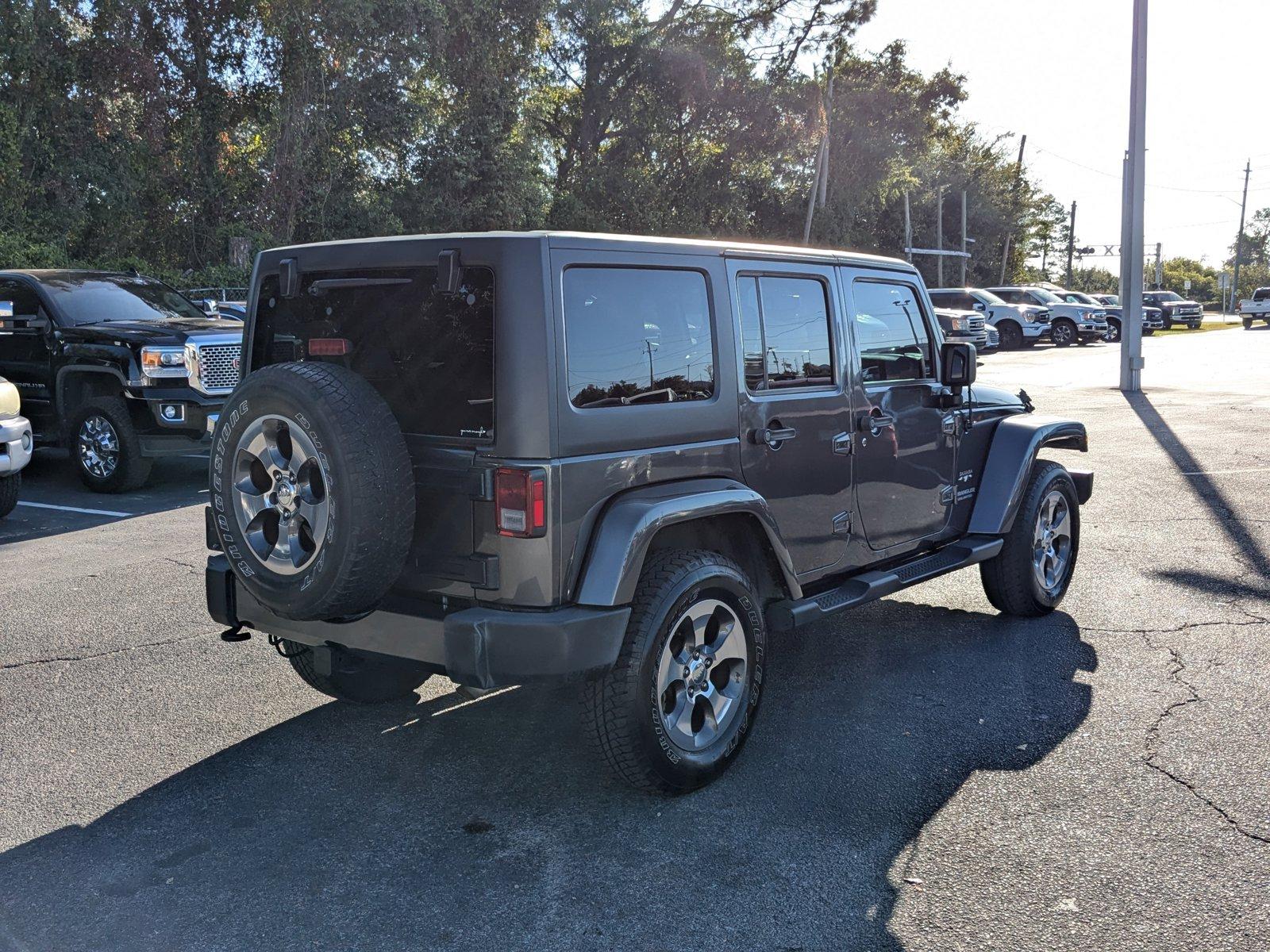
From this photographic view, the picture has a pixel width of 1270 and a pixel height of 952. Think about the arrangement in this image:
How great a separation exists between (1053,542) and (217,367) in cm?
723

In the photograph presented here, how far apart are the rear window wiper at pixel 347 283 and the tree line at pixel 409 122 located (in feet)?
54.8

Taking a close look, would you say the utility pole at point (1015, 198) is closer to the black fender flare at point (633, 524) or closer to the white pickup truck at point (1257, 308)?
the white pickup truck at point (1257, 308)

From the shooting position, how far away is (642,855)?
3506mm

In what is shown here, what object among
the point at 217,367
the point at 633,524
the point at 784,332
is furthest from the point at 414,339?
the point at 217,367

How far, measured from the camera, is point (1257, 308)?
162ft

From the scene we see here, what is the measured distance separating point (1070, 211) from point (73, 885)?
9217cm

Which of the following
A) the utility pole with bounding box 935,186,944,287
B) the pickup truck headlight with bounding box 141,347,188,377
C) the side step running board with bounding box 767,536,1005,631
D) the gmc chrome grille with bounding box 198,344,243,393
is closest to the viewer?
the side step running board with bounding box 767,536,1005,631

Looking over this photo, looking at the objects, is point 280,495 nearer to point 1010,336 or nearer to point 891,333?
point 891,333

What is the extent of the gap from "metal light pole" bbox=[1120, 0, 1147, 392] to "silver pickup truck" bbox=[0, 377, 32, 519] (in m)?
16.6

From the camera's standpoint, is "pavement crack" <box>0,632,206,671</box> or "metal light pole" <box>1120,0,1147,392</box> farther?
"metal light pole" <box>1120,0,1147,392</box>

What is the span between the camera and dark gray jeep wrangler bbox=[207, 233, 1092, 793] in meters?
3.51

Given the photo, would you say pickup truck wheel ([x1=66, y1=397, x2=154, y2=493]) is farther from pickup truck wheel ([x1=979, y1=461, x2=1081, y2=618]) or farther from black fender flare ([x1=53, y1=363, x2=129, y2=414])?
pickup truck wheel ([x1=979, y1=461, x2=1081, y2=618])

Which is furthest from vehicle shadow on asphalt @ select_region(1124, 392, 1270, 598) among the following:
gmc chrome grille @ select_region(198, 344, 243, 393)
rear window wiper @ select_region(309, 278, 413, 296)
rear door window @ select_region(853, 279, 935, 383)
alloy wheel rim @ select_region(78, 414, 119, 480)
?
alloy wheel rim @ select_region(78, 414, 119, 480)

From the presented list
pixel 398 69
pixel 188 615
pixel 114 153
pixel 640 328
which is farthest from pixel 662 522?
pixel 398 69
